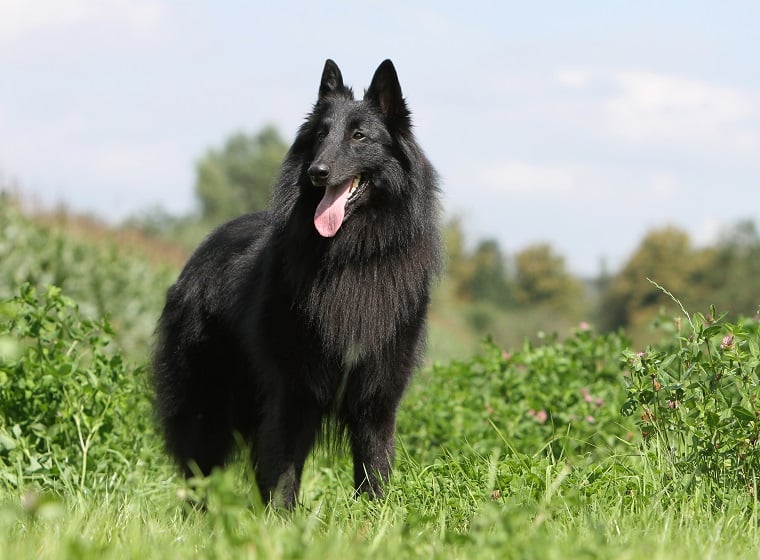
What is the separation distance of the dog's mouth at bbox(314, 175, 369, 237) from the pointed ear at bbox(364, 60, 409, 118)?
46 cm

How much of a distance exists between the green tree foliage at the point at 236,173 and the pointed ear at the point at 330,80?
52.8m

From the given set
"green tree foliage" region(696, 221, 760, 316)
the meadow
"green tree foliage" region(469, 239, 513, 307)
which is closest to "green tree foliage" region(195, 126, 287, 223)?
"green tree foliage" region(469, 239, 513, 307)

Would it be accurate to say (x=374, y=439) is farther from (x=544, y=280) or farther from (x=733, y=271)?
(x=544, y=280)

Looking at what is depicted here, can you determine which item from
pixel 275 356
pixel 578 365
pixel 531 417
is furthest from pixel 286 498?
pixel 578 365

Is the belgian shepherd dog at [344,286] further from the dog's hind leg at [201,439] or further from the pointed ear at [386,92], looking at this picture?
the dog's hind leg at [201,439]

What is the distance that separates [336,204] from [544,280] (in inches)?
2832

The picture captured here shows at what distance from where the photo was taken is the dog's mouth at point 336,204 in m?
4.54

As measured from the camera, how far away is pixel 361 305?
15.1 ft

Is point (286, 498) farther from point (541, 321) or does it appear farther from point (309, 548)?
point (541, 321)

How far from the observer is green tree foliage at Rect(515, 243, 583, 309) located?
74688 millimetres

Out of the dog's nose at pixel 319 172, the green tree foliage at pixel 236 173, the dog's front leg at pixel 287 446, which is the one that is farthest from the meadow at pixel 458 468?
the green tree foliage at pixel 236 173

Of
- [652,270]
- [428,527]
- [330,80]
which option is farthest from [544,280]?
[428,527]

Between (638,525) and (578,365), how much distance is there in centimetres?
393

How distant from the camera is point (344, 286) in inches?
184
